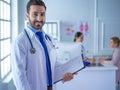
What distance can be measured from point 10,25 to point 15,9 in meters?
0.34

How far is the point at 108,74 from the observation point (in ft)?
10.6

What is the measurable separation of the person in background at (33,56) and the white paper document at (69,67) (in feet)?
0.35

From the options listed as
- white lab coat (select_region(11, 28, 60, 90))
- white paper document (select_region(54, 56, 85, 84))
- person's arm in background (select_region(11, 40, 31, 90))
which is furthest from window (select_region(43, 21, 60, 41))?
person's arm in background (select_region(11, 40, 31, 90))

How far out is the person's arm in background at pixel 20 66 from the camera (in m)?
1.46

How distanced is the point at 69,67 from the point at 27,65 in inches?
14.6

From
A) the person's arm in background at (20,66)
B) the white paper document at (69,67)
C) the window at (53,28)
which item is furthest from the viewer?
the window at (53,28)

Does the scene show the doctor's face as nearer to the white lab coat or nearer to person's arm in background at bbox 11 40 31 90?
the white lab coat

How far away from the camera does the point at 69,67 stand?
1.76 meters

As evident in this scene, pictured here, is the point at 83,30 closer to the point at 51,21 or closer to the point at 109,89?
the point at 51,21

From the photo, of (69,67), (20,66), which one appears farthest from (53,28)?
(20,66)

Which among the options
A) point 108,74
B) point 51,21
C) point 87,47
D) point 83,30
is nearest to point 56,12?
point 51,21

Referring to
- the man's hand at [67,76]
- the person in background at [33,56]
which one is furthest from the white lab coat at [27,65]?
the man's hand at [67,76]

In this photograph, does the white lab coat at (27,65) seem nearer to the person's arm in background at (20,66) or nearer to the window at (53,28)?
the person's arm in background at (20,66)

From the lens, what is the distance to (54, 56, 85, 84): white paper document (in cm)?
172
